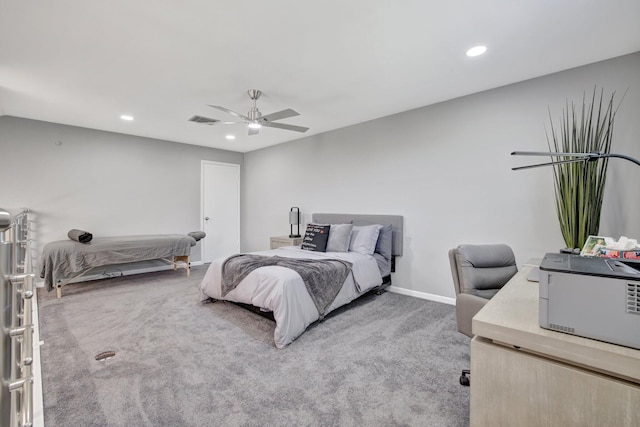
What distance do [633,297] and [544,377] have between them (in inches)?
14.3

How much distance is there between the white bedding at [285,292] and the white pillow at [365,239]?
8.0 inches

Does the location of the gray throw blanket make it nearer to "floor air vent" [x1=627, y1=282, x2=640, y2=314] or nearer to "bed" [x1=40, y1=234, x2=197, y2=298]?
"bed" [x1=40, y1=234, x2=197, y2=298]

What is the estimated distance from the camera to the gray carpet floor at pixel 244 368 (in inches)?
66.2

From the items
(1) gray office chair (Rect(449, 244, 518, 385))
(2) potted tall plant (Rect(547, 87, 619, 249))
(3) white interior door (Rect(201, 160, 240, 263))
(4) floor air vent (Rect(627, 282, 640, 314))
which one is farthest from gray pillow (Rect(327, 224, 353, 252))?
(3) white interior door (Rect(201, 160, 240, 263))

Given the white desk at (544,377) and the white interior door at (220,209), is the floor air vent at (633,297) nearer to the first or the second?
the white desk at (544,377)

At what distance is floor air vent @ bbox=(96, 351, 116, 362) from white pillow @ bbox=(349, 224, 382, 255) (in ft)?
9.03

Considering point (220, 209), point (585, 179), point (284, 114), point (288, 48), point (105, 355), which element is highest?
point (288, 48)

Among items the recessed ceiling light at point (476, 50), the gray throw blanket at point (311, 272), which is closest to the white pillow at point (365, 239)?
the gray throw blanket at point (311, 272)

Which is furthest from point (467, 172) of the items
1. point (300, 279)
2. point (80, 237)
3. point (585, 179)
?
point (80, 237)

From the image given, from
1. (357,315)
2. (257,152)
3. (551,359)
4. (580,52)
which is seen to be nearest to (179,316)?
(357,315)

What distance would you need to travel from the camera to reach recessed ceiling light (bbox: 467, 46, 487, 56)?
2.34m

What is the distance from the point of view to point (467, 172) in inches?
132

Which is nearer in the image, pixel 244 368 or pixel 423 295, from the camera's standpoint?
pixel 244 368

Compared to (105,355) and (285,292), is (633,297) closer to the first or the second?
(285,292)
